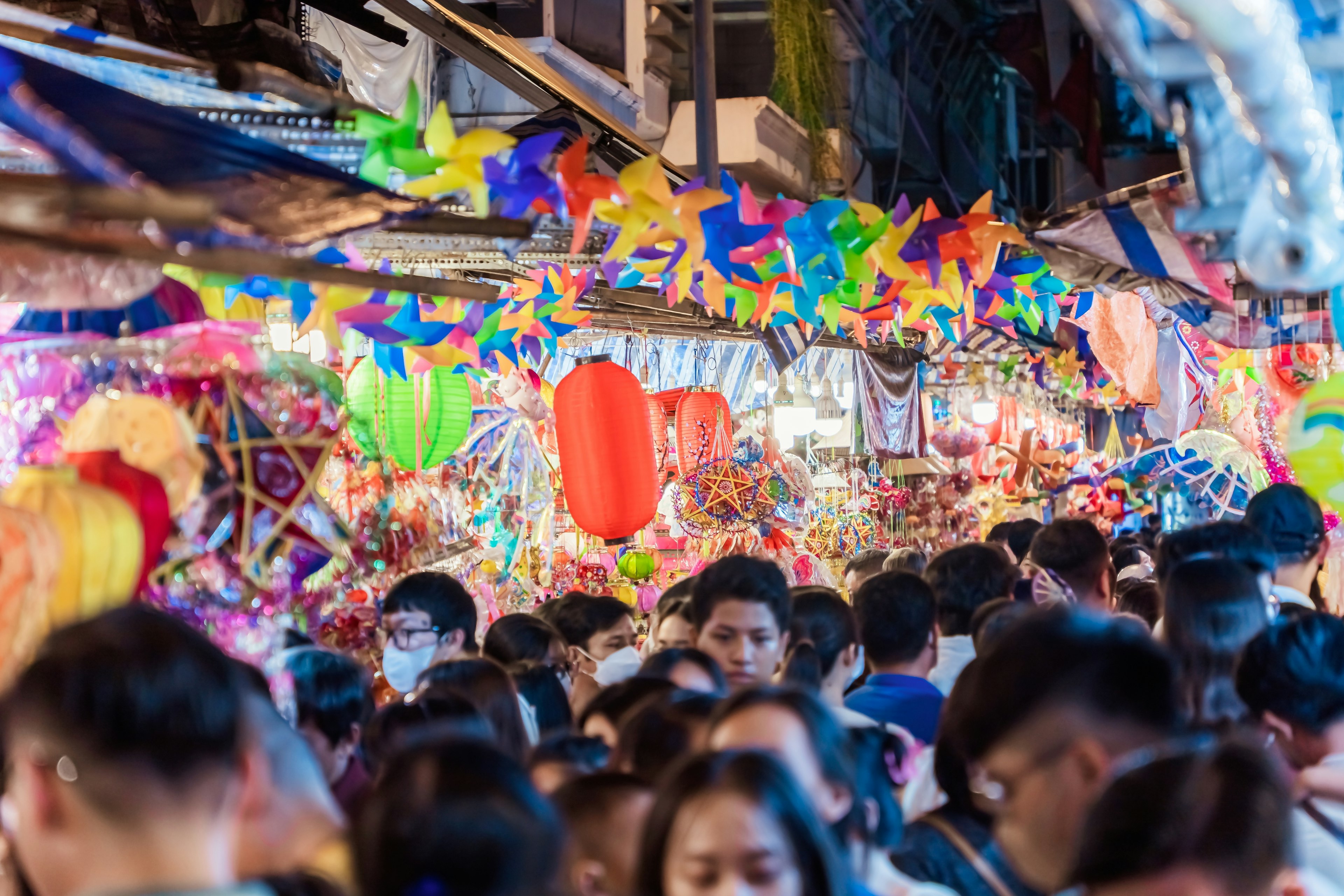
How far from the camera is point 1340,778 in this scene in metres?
2.55

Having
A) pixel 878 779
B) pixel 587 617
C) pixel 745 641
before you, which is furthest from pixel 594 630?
pixel 878 779

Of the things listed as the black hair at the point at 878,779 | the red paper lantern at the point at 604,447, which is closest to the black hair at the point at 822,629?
the black hair at the point at 878,779

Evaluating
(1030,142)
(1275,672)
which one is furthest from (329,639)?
(1030,142)

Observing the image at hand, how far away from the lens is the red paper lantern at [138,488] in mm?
3301

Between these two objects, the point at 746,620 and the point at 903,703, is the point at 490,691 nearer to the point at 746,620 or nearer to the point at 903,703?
the point at 746,620

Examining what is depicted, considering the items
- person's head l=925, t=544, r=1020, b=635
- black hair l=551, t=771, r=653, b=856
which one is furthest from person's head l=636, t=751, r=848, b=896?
person's head l=925, t=544, r=1020, b=635

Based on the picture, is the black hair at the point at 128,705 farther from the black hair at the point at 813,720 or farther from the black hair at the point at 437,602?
the black hair at the point at 437,602

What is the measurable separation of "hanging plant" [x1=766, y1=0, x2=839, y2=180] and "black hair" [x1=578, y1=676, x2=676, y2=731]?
1120 cm

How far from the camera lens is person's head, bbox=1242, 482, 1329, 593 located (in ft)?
16.3

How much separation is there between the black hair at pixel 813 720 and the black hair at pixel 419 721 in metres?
0.61

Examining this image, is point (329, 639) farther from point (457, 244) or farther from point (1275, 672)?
point (1275, 672)

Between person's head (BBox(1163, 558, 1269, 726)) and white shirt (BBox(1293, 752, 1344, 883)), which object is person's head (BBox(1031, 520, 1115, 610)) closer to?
person's head (BBox(1163, 558, 1269, 726))

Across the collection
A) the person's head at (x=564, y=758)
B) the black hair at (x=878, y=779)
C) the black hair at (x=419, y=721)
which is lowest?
the black hair at (x=878, y=779)

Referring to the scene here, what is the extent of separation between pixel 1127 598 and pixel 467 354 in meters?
2.80
